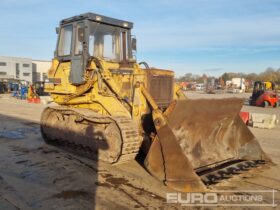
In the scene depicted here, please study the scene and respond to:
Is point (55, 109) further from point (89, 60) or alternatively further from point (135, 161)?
point (135, 161)

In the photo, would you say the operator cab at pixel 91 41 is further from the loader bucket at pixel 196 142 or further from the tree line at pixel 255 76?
A: the tree line at pixel 255 76

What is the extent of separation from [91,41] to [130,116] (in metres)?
2.24

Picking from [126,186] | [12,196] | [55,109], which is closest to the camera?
[12,196]

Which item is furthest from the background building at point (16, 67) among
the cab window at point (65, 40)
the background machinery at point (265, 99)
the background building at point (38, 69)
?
the cab window at point (65, 40)

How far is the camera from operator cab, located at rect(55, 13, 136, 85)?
747 centimetres

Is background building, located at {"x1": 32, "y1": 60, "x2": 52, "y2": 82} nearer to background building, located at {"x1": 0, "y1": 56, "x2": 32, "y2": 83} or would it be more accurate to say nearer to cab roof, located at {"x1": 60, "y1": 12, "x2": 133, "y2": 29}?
background building, located at {"x1": 0, "y1": 56, "x2": 32, "y2": 83}

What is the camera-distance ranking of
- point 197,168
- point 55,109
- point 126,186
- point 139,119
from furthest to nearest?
point 55,109
point 139,119
point 197,168
point 126,186

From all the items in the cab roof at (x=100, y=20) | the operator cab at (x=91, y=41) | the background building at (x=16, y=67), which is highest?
the background building at (x=16, y=67)

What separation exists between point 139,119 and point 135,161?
37.7 inches

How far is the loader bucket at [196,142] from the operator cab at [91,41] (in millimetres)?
2795

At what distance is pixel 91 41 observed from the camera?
7621 millimetres

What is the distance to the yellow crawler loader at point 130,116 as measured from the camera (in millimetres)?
5570

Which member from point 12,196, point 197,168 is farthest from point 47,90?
point 197,168

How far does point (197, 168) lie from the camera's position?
6.03m
